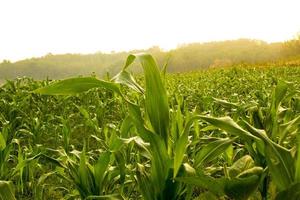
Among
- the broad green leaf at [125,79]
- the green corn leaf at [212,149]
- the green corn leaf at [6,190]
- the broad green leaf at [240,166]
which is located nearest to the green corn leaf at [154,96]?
the broad green leaf at [125,79]

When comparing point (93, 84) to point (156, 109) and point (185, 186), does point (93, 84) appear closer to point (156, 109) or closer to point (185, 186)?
point (156, 109)

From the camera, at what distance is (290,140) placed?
6.95 ft

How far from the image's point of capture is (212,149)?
1.59 meters

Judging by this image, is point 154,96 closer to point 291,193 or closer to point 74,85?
point 74,85

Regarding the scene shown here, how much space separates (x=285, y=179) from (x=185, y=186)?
1.40 ft

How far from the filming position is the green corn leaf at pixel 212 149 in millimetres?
1568

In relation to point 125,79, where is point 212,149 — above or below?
below

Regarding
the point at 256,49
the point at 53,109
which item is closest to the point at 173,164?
the point at 53,109

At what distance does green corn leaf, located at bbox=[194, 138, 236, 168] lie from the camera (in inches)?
61.7

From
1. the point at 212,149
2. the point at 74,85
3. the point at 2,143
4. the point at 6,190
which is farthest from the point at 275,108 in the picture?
the point at 2,143

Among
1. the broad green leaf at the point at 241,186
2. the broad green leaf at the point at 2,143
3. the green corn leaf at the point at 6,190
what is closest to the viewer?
the broad green leaf at the point at 241,186

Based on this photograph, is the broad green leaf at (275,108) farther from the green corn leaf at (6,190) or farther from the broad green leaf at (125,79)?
the green corn leaf at (6,190)

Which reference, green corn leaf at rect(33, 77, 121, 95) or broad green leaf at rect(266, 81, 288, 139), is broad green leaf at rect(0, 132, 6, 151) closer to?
green corn leaf at rect(33, 77, 121, 95)

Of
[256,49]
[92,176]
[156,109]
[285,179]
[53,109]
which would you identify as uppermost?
[156,109]
